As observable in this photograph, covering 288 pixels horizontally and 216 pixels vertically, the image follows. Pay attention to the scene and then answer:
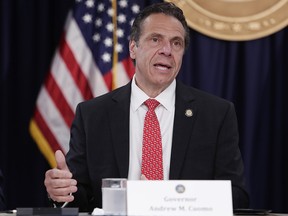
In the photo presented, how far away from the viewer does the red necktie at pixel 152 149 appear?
9.59ft

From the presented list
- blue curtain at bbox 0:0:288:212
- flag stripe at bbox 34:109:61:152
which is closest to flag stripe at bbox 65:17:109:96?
blue curtain at bbox 0:0:288:212

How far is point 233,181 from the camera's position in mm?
2967

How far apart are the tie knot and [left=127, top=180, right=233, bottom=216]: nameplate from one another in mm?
1184

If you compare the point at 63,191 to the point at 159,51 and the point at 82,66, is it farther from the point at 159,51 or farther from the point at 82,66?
the point at 82,66

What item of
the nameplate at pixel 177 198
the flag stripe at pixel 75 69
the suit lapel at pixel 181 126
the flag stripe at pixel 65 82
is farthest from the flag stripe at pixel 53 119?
the nameplate at pixel 177 198

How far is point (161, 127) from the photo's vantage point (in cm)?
309

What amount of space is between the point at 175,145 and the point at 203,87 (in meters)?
1.84

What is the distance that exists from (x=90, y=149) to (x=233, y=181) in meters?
0.71

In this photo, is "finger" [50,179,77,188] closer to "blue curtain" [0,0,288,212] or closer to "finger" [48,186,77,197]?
"finger" [48,186,77,197]

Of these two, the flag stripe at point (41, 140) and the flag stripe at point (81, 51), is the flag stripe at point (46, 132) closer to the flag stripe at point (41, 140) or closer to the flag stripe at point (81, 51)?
the flag stripe at point (41, 140)

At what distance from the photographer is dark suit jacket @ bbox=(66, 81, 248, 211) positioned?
9.71 feet

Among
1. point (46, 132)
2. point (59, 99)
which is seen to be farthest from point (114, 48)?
point (46, 132)

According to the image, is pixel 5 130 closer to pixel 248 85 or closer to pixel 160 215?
pixel 248 85

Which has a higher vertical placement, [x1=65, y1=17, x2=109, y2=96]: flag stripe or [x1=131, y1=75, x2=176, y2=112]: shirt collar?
[x1=65, y1=17, x2=109, y2=96]: flag stripe
